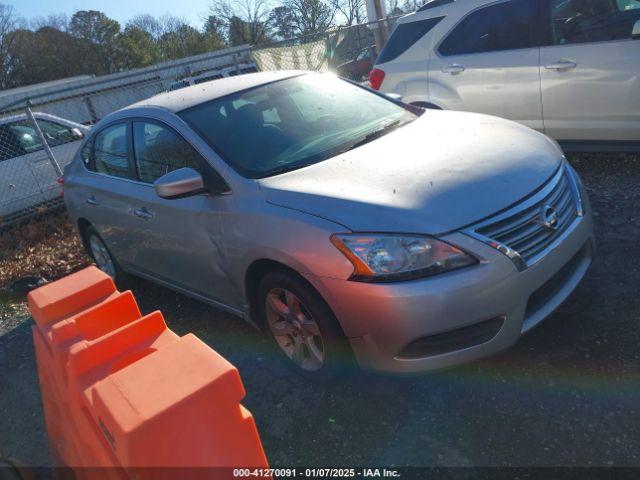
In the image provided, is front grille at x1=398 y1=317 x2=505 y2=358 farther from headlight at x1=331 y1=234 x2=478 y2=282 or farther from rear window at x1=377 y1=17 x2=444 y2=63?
rear window at x1=377 y1=17 x2=444 y2=63

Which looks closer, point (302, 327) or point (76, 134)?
point (302, 327)

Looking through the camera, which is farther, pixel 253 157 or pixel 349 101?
pixel 349 101

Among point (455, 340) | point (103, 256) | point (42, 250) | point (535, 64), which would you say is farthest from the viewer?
point (42, 250)

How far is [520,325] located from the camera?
8.51ft

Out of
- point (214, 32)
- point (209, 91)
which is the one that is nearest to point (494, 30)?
point (209, 91)

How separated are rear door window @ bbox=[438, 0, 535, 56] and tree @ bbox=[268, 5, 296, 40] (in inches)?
1692

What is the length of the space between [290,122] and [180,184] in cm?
92

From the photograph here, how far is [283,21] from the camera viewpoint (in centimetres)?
4731

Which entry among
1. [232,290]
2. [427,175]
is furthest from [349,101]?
[232,290]

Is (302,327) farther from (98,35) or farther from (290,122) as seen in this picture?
(98,35)

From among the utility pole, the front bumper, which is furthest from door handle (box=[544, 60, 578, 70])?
the utility pole

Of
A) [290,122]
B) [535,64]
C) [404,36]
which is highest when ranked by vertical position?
[404,36]

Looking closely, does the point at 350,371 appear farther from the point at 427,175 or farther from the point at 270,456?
the point at 427,175

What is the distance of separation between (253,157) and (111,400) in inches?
78.9
